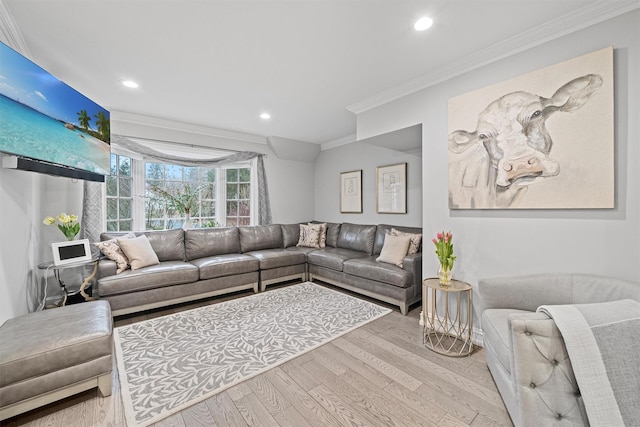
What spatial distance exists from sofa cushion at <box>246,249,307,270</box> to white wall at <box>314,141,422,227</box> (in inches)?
53.5

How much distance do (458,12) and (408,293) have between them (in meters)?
2.63

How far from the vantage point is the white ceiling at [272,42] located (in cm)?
170

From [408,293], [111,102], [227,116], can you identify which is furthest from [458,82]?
[111,102]

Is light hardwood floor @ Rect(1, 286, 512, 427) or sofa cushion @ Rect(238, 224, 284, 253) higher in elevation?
sofa cushion @ Rect(238, 224, 284, 253)

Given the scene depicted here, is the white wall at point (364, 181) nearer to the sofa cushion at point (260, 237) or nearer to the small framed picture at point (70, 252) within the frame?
the sofa cushion at point (260, 237)

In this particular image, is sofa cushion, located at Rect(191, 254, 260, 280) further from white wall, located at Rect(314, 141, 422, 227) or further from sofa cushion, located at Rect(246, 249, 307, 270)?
white wall, located at Rect(314, 141, 422, 227)

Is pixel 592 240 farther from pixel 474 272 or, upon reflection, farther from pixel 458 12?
pixel 458 12

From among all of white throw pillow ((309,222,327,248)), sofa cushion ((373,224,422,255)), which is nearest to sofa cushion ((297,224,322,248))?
white throw pillow ((309,222,327,248))

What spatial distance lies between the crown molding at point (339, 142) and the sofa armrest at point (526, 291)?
135 inches

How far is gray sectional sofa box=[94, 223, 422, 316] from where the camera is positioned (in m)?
2.94

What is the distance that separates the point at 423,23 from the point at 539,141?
4.05ft

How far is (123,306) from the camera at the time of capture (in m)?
2.83

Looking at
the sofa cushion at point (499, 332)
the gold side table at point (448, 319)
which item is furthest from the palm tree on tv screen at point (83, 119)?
the sofa cushion at point (499, 332)

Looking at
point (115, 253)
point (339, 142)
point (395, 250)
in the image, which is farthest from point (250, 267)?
point (339, 142)
